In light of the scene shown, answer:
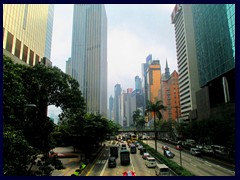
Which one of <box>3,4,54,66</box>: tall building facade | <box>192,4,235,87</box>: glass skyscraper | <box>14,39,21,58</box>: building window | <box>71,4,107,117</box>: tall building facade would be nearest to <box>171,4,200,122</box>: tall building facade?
<box>192,4,235,87</box>: glass skyscraper

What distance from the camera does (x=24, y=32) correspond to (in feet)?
131

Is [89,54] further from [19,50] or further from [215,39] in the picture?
[19,50]

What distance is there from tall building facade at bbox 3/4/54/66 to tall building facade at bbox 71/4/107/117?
51875 mm

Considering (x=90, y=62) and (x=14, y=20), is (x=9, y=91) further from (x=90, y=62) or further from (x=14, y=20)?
(x=90, y=62)

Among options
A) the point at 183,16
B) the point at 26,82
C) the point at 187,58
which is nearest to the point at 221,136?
the point at 26,82

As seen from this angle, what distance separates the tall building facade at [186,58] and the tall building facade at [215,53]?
84.2ft

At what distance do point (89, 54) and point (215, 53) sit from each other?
298 ft

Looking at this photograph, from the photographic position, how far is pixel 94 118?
34.4 m

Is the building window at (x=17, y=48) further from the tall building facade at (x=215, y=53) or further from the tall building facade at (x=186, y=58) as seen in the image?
the tall building facade at (x=186, y=58)

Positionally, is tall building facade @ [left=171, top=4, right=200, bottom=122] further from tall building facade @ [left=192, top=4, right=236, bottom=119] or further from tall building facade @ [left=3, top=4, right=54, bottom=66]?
tall building facade @ [left=3, top=4, right=54, bottom=66]

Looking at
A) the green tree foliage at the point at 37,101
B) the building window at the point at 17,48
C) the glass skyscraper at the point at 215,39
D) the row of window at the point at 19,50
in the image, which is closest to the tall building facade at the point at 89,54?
the row of window at the point at 19,50

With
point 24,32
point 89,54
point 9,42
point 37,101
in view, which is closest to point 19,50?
point 9,42

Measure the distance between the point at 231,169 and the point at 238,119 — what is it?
73.0 feet

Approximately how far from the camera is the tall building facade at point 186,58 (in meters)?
89.2
